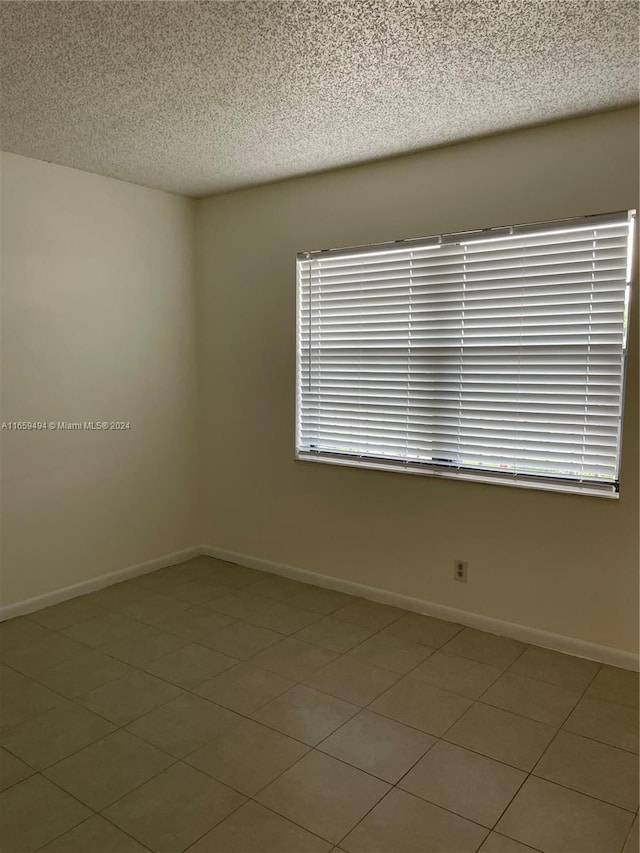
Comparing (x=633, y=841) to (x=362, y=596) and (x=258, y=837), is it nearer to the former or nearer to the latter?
(x=258, y=837)

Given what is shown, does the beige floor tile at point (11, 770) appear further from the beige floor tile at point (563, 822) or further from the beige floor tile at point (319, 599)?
the beige floor tile at point (319, 599)

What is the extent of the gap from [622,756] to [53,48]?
338cm

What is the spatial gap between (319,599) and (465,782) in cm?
179

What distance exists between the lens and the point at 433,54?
235cm

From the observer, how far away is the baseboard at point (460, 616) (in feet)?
10.2

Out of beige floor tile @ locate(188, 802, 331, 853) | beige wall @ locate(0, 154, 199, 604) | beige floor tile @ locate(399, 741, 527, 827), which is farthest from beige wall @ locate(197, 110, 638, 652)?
beige floor tile @ locate(188, 802, 331, 853)

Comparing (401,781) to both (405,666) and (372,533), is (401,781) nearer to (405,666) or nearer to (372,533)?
(405,666)

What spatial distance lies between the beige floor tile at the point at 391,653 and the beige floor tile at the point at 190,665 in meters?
0.66

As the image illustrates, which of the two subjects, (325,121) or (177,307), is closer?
(325,121)

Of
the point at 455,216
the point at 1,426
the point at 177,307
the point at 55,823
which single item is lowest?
the point at 55,823

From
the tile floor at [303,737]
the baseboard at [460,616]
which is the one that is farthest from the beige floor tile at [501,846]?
the baseboard at [460,616]

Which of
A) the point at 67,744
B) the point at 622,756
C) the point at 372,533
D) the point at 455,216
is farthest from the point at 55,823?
the point at 455,216

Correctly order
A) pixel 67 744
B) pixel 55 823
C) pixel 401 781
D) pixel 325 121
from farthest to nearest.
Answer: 1. pixel 325 121
2. pixel 67 744
3. pixel 401 781
4. pixel 55 823

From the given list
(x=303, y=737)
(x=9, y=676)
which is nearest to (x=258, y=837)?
(x=303, y=737)
